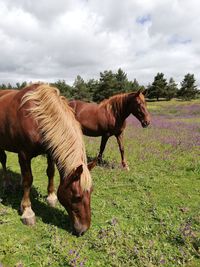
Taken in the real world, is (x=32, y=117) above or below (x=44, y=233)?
above

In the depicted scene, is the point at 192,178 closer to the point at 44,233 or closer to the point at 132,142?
Result: the point at 44,233

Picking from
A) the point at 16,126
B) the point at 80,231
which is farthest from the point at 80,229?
the point at 16,126

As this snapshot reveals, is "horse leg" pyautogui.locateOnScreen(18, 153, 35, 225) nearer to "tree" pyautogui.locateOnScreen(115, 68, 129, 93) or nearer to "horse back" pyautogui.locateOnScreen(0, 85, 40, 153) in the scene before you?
"horse back" pyautogui.locateOnScreen(0, 85, 40, 153)

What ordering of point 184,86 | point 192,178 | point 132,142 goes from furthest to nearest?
point 184,86 → point 132,142 → point 192,178

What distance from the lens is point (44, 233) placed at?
4188 millimetres

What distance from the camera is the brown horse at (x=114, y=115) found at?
25.6ft

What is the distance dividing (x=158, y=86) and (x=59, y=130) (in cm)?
6928

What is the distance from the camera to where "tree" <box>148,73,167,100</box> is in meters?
69.7

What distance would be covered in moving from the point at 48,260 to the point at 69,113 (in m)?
2.29

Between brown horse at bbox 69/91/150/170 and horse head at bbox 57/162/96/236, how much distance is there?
13.7ft

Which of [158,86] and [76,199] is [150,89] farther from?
[76,199]

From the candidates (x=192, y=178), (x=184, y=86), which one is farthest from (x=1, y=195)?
(x=184, y=86)

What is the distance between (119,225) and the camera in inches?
174

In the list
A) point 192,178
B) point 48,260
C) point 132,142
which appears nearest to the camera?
point 48,260
